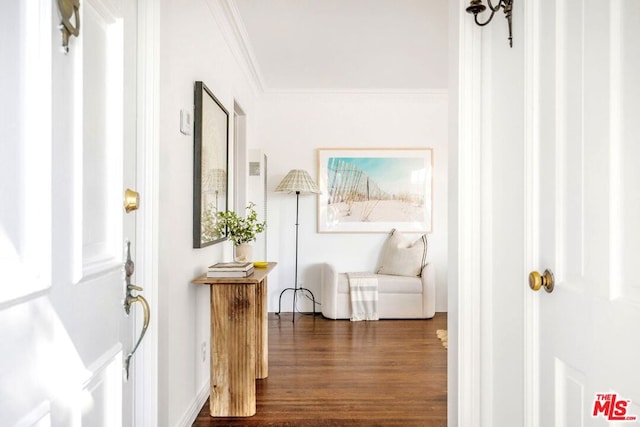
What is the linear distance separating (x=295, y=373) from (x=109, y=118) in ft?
8.22

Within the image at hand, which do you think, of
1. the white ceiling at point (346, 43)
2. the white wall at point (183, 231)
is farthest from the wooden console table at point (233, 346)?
the white ceiling at point (346, 43)

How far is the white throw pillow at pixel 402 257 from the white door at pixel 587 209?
11.6 ft

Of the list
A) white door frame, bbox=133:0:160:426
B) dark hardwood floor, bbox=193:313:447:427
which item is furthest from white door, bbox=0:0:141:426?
dark hardwood floor, bbox=193:313:447:427

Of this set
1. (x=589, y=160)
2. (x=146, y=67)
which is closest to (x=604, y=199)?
(x=589, y=160)

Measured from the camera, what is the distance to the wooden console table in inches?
93.2

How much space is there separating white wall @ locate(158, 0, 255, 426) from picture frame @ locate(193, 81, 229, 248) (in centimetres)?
5

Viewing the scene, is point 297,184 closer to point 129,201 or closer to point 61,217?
point 129,201

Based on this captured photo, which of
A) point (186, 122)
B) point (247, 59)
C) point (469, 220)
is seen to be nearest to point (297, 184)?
point (247, 59)

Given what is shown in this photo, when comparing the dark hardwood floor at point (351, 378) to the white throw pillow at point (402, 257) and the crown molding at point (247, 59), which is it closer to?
the white throw pillow at point (402, 257)

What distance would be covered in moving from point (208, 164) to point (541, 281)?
6.43 feet

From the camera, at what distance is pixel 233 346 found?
237 centimetres

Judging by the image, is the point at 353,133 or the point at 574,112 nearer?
the point at 574,112

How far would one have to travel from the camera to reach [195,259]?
2424mm

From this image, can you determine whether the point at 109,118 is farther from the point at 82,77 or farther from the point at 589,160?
the point at 589,160
